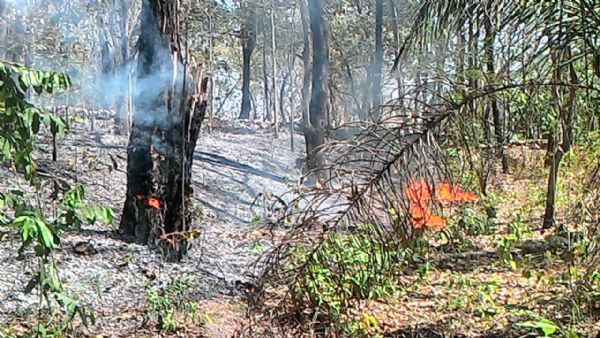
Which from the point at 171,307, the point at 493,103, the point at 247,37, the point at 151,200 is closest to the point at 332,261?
the point at 493,103

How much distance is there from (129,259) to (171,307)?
2.59ft

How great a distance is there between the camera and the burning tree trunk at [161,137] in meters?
4.54

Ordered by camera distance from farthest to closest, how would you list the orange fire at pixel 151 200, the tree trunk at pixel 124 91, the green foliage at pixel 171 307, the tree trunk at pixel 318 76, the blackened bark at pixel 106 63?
the blackened bark at pixel 106 63
the tree trunk at pixel 124 91
the tree trunk at pixel 318 76
the orange fire at pixel 151 200
the green foliage at pixel 171 307

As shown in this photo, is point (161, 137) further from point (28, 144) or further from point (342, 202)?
point (342, 202)

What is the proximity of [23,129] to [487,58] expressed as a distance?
6.94 feet

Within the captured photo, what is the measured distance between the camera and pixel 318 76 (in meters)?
7.94

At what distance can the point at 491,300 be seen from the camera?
4285 millimetres

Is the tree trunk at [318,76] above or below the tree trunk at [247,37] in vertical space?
below

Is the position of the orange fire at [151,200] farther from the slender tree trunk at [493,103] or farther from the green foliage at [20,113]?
the slender tree trunk at [493,103]

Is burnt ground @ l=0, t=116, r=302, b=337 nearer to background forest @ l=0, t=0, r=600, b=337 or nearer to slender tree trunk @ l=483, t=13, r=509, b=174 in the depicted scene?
background forest @ l=0, t=0, r=600, b=337

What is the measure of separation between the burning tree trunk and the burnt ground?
0.72 ft

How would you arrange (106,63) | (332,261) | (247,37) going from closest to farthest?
(332,261), (106,63), (247,37)

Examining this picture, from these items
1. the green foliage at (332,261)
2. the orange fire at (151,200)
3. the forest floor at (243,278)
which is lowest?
the forest floor at (243,278)

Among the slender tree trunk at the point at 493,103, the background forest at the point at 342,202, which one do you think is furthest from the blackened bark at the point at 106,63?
the slender tree trunk at the point at 493,103
